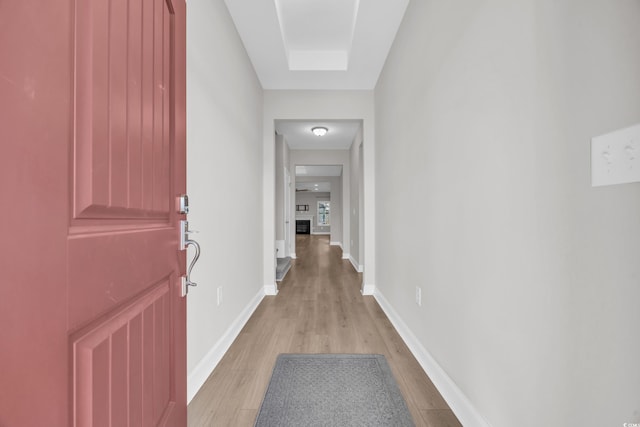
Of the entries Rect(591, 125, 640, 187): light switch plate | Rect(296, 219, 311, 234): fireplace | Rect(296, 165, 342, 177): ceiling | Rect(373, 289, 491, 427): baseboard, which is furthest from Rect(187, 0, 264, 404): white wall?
Rect(296, 219, 311, 234): fireplace

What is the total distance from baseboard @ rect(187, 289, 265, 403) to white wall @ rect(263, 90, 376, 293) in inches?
44.1

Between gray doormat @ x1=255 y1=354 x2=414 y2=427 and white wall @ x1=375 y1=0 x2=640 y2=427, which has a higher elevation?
white wall @ x1=375 y1=0 x2=640 y2=427

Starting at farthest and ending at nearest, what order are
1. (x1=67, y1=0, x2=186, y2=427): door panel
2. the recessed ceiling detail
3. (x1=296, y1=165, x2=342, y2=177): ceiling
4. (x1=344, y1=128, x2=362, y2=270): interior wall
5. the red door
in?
1. (x1=296, y1=165, x2=342, y2=177): ceiling
2. (x1=344, y1=128, x2=362, y2=270): interior wall
3. the recessed ceiling detail
4. (x1=67, y1=0, x2=186, y2=427): door panel
5. the red door

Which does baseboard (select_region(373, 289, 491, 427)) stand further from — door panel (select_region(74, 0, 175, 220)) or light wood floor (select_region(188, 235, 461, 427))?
door panel (select_region(74, 0, 175, 220))

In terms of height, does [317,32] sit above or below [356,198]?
above

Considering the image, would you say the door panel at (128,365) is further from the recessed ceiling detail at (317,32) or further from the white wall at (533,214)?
the recessed ceiling detail at (317,32)

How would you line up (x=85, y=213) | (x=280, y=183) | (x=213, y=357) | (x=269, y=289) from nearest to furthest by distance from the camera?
(x=85, y=213) → (x=213, y=357) → (x=269, y=289) → (x=280, y=183)

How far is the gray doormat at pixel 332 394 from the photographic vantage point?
146 centimetres

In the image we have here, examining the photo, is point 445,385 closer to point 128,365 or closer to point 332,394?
point 332,394

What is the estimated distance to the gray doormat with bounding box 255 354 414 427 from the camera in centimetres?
146

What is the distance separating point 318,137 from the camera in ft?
20.0

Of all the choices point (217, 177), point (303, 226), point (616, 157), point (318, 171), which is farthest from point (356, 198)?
point (303, 226)

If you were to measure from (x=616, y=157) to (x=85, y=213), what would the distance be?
1.13 meters

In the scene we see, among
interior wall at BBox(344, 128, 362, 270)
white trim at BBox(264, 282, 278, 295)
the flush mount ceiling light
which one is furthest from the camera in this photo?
the flush mount ceiling light
